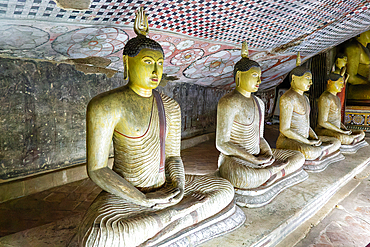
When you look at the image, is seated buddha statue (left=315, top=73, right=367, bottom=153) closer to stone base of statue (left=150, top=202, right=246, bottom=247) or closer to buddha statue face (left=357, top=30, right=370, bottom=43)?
stone base of statue (left=150, top=202, right=246, bottom=247)

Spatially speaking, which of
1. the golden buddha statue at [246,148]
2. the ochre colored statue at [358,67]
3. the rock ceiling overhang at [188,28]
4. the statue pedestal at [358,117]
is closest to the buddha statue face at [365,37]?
the ochre colored statue at [358,67]

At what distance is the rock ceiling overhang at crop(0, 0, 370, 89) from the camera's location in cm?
281

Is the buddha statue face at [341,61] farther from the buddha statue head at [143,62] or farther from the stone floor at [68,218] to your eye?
the buddha statue head at [143,62]

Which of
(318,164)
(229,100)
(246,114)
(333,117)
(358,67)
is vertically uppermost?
(229,100)

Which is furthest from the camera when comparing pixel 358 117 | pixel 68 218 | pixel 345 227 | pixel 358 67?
pixel 358 67

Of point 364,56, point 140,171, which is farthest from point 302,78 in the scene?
point 364,56

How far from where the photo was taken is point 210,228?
229 centimetres

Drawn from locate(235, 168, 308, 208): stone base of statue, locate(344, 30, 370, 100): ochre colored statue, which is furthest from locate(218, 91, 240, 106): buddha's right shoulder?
locate(344, 30, 370, 100): ochre colored statue

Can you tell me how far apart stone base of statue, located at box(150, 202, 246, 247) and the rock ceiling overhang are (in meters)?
2.32

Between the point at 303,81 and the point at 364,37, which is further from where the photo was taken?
the point at 364,37

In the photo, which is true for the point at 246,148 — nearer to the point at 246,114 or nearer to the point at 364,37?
the point at 246,114

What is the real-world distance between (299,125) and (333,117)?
1832mm

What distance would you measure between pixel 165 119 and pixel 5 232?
2146 mm

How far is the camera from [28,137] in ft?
12.3
